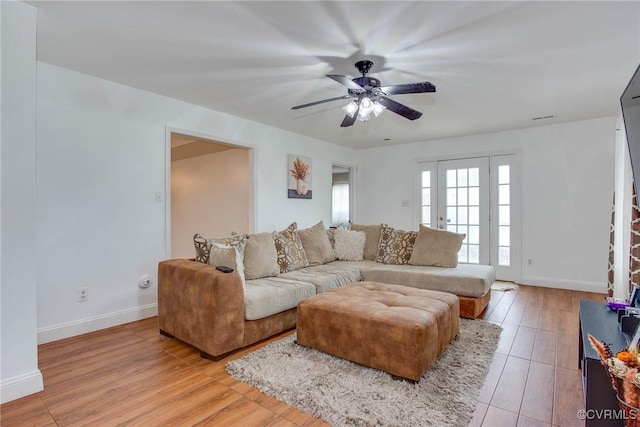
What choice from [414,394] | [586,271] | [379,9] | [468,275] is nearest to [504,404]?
[414,394]

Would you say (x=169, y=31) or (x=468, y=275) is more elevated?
(x=169, y=31)

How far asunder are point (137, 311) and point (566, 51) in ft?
14.5

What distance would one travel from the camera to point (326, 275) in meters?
3.37

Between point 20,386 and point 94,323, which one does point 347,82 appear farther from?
point 94,323

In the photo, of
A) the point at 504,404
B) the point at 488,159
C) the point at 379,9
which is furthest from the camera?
the point at 488,159

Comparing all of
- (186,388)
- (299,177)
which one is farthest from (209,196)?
(186,388)

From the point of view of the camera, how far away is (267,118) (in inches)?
167

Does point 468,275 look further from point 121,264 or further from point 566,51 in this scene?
point 121,264

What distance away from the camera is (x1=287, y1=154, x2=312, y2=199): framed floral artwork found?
4957 mm

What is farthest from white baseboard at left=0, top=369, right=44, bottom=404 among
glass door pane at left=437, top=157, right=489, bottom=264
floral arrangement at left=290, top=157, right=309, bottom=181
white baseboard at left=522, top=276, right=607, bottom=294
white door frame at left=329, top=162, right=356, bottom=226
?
white baseboard at left=522, top=276, right=607, bottom=294

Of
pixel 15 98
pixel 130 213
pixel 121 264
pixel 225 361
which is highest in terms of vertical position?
pixel 15 98

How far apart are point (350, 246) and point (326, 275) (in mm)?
1044

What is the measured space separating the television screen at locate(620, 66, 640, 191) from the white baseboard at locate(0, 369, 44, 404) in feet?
12.5

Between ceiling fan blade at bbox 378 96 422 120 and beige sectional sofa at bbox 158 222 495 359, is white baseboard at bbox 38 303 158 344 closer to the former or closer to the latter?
beige sectional sofa at bbox 158 222 495 359
